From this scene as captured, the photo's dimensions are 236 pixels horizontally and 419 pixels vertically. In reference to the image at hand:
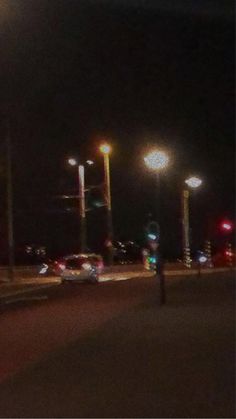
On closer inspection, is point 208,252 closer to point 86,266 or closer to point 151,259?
point 151,259

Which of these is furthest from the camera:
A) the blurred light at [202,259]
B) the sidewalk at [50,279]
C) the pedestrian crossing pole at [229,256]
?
the pedestrian crossing pole at [229,256]

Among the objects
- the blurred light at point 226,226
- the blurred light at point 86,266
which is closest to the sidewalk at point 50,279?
the blurred light at point 86,266

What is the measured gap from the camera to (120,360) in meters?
18.8

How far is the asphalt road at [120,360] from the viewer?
13.9 m

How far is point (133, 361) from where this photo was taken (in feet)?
60.8

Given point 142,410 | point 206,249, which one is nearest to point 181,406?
point 142,410

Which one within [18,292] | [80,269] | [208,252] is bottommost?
[18,292]

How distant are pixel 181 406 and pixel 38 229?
105 m

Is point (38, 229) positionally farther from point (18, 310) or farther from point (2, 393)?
point (2, 393)

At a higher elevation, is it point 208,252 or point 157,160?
point 157,160

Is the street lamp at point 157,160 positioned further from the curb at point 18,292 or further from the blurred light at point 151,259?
the blurred light at point 151,259

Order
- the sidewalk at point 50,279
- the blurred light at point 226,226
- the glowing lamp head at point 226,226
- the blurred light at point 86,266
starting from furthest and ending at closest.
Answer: the glowing lamp head at point 226,226, the blurred light at point 226,226, the blurred light at point 86,266, the sidewalk at point 50,279

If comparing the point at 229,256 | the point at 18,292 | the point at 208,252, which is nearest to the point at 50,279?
the point at 18,292

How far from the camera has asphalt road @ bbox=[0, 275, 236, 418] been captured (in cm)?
1394
